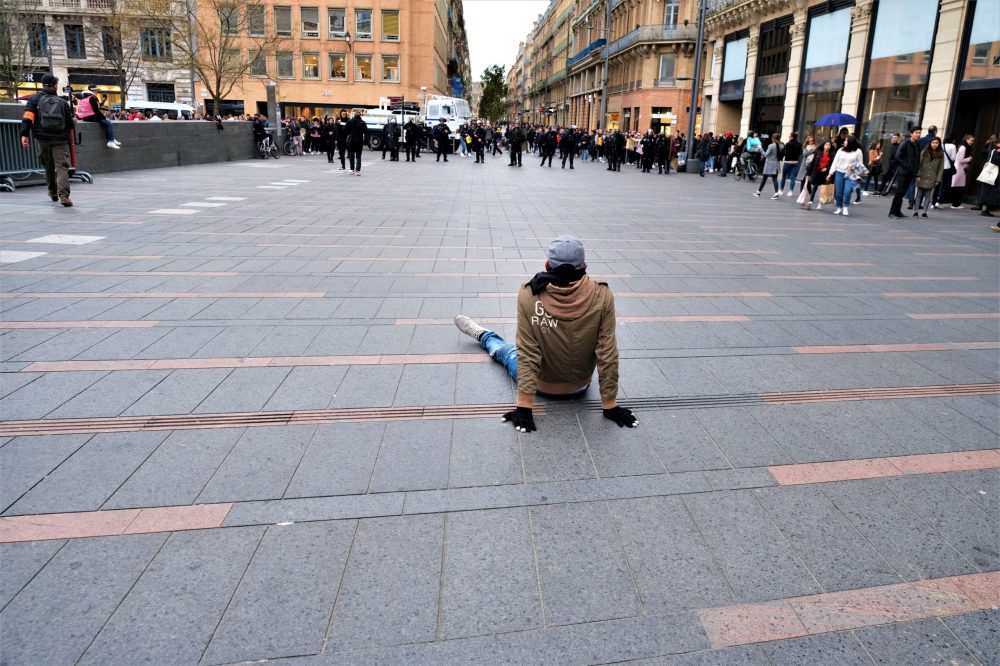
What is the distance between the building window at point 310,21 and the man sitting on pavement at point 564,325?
5948 centimetres

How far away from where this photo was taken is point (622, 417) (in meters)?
4.34

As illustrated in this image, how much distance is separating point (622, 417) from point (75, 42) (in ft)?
205

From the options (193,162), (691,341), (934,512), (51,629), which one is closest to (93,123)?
(193,162)

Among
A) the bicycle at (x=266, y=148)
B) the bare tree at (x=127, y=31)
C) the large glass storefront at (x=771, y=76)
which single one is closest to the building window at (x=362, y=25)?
the bare tree at (x=127, y=31)

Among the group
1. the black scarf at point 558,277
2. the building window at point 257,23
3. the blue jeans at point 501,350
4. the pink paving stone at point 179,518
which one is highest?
the building window at point 257,23

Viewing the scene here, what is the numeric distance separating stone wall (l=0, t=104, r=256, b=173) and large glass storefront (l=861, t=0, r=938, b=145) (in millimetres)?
22298

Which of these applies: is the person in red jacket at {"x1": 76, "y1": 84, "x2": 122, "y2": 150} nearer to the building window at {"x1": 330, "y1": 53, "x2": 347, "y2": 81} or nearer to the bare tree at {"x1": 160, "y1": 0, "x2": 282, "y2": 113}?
the bare tree at {"x1": 160, "y1": 0, "x2": 282, "y2": 113}

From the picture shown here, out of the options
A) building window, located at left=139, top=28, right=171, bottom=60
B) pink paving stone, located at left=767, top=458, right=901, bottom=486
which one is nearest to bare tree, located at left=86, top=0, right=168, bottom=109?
building window, located at left=139, top=28, right=171, bottom=60

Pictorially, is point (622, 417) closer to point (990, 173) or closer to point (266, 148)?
point (990, 173)

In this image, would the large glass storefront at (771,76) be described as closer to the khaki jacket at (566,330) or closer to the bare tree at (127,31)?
the bare tree at (127,31)

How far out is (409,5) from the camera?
185ft

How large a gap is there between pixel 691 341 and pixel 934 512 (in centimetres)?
280

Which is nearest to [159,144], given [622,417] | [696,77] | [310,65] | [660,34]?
[696,77]

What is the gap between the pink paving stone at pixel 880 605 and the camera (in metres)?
2.71
